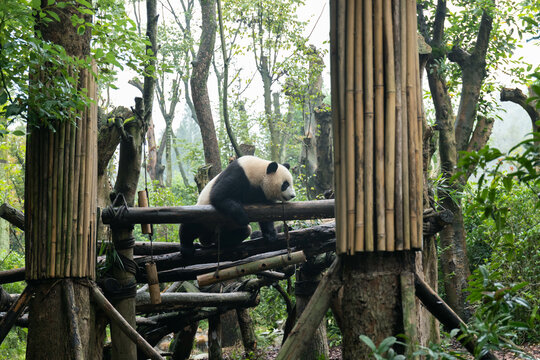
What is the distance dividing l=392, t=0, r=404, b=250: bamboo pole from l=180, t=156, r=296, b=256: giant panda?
2.76 m

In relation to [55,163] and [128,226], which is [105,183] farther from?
[55,163]

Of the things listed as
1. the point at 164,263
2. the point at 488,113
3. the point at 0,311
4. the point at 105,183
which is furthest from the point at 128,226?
the point at 488,113

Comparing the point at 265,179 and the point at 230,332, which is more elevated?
the point at 265,179

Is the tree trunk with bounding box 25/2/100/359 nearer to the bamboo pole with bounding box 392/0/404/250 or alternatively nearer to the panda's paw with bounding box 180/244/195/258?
the panda's paw with bounding box 180/244/195/258

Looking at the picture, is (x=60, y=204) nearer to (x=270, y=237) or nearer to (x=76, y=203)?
(x=76, y=203)

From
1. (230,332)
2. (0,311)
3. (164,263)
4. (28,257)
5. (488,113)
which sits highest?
(488,113)

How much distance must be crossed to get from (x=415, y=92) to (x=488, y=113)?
291 inches

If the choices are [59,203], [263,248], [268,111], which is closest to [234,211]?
[263,248]

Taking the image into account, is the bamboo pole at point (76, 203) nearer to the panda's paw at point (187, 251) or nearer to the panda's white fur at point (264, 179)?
the panda's paw at point (187, 251)

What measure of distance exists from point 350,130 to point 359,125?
51mm

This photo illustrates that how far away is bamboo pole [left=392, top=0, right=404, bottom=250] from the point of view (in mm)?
2463

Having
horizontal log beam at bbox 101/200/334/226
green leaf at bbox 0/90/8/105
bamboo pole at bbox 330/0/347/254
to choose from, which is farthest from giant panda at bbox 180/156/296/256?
bamboo pole at bbox 330/0/347/254

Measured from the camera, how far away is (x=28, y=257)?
143 inches

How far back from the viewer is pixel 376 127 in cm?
251
